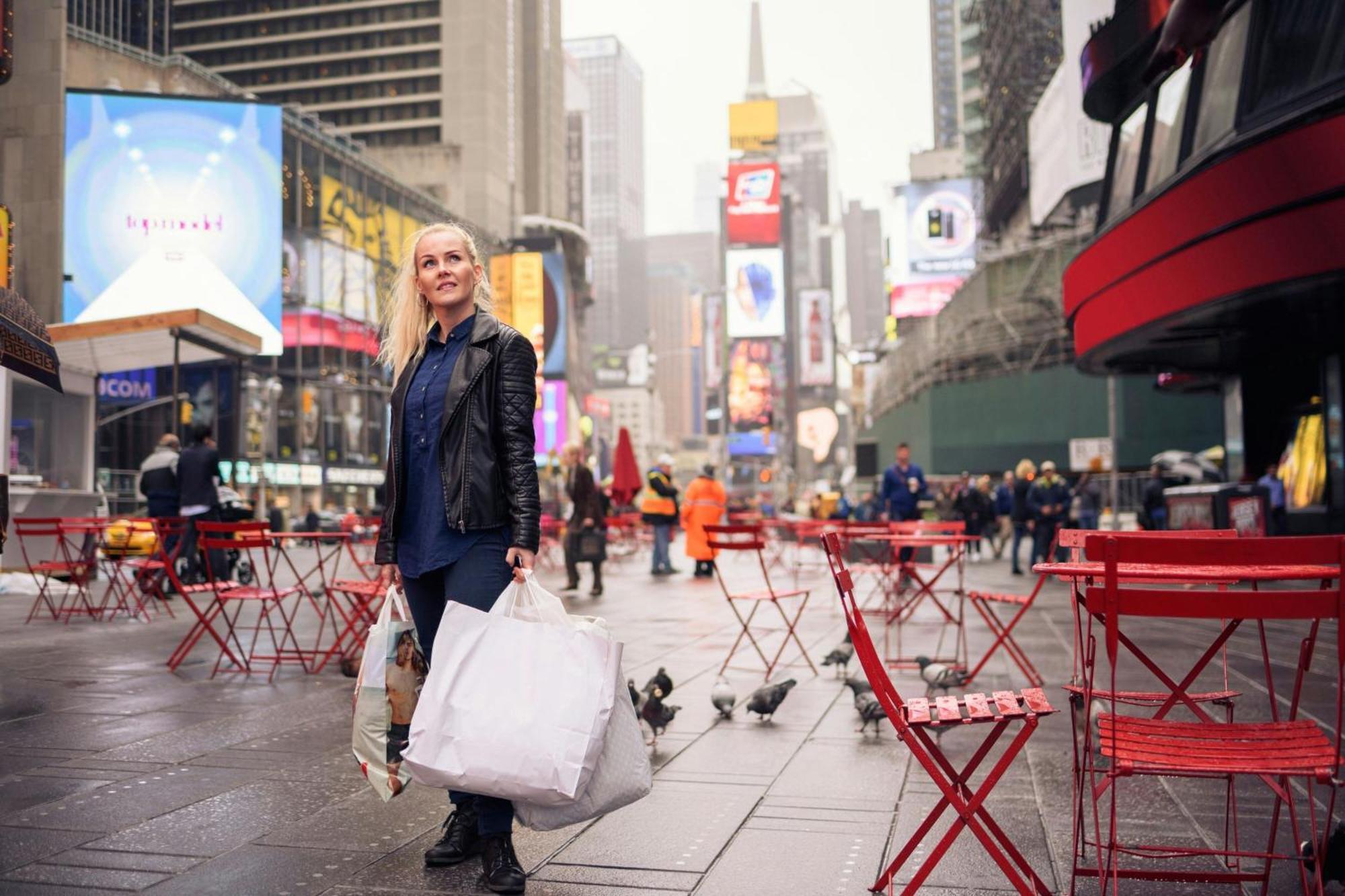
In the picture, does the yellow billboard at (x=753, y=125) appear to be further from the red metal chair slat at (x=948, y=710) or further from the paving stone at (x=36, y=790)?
the red metal chair slat at (x=948, y=710)

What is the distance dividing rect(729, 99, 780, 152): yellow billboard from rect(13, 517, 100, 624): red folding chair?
179m

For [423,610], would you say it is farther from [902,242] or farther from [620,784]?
[902,242]

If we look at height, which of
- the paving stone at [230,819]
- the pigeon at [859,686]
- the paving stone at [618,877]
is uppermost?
the pigeon at [859,686]

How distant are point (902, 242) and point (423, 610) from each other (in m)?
64.2

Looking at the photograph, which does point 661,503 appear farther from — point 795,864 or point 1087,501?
point 795,864

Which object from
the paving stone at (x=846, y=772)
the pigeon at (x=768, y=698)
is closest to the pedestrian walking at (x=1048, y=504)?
the pigeon at (x=768, y=698)

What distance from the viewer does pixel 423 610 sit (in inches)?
145

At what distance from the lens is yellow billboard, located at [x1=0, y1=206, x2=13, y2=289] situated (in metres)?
11.3

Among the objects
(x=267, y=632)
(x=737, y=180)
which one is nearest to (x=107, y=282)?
(x=267, y=632)

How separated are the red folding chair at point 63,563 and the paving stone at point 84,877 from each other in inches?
276

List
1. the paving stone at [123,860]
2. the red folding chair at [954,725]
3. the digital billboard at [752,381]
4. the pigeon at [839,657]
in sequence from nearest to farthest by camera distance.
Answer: the red folding chair at [954,725]
the paving stone at [123,860]
the pigeon at [839,657]
the digital billboard at [752,381]

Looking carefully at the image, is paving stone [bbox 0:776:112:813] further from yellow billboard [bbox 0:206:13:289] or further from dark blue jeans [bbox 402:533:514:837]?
yellow billboard [bbox 0:206:13:289]

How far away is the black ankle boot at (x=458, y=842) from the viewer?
3.71 metres

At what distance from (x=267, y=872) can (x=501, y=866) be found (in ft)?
2.44
